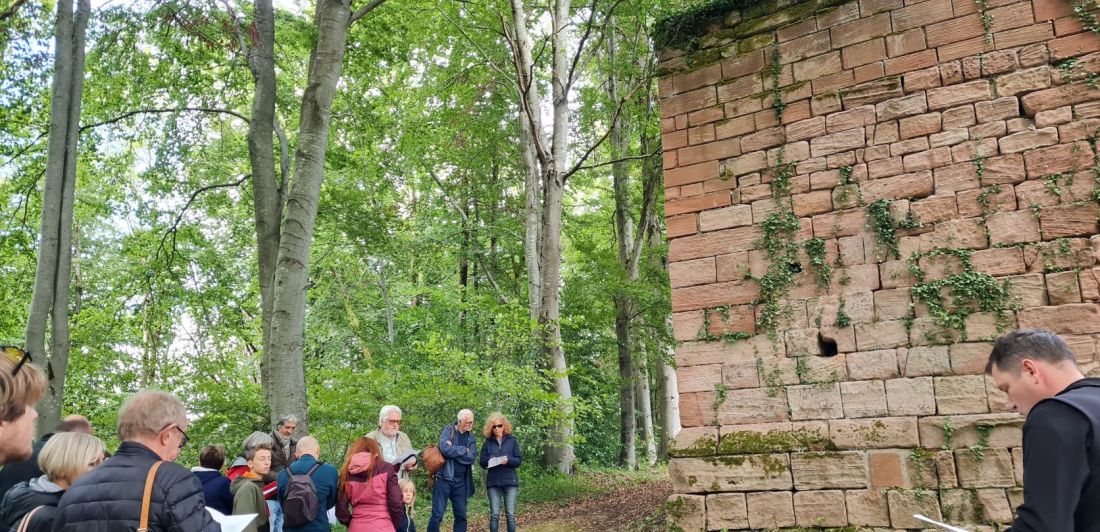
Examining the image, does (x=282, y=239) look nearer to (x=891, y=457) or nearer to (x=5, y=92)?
(x=5, y=92)

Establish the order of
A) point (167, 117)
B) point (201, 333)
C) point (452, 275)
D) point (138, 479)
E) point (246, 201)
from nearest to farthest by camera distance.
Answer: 1. point (138, 479)
2. point (167, 117)
3. point (246, 201)
4. point (201, 333)
5. point (452, 275)

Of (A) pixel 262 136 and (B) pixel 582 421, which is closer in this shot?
(A) pixel 262 136

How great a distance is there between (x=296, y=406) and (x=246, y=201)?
25.9ft

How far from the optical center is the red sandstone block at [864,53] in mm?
6059

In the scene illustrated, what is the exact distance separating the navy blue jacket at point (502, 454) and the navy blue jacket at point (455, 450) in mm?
358

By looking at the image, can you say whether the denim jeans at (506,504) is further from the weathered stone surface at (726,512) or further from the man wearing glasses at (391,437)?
the weathered stone surface at (726,512)

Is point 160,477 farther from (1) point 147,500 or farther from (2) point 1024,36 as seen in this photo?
(2) point 1024,36

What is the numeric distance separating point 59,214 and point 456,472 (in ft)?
18.3

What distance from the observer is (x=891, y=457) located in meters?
5.41

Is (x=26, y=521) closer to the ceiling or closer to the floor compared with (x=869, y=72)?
closer to the floor

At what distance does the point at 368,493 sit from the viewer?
5949 millimetres

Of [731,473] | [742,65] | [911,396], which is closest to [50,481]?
[731,473]

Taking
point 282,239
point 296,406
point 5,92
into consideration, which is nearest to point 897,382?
point 296,406

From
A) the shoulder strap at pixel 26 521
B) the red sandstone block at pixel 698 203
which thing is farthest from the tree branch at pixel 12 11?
the shoulder strap at pixel 26 521
